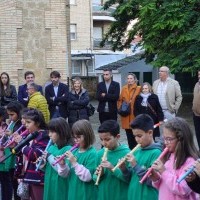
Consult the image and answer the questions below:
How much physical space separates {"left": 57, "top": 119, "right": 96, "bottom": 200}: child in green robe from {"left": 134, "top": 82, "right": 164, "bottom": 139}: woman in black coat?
Answer: 4439mm

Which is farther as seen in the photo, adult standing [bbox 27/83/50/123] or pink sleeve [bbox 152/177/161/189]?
adult standing [bbox 27/83/50/123]

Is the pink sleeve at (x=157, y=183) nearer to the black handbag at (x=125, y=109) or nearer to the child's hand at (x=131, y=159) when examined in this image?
the child's hand at (x=131, y=159)

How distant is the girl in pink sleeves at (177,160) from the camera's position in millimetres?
4328

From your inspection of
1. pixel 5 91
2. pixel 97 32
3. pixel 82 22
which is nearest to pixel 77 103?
pixel 5 91

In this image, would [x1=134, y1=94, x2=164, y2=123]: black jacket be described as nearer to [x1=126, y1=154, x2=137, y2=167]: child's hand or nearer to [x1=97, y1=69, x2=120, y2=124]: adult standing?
[x1=97, y1=69, x2=120, y2=124]: adult standing

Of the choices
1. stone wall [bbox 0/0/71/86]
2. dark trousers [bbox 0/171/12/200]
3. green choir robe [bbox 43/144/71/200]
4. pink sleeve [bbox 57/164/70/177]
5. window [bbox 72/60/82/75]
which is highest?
stone wall [bbox 0/0/71/86]

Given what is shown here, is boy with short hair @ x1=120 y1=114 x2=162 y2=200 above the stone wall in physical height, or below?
below

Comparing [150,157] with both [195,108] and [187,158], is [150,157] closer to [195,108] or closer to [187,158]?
[187,158]

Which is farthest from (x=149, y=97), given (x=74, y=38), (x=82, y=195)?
(x=74, y=38)

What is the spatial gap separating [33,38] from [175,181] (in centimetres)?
1080

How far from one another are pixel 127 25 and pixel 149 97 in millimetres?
13801

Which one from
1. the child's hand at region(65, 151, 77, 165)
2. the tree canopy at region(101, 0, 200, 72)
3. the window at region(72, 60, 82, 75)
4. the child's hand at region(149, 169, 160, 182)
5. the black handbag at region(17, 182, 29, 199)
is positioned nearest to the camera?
the child's hand at region(149, 169, 160, 182)

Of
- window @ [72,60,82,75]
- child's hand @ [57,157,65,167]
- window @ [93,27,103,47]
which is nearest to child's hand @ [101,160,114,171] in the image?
child's hand @ [57,157,65,167]

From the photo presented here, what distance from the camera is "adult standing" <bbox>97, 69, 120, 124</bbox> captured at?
11.0 metres
